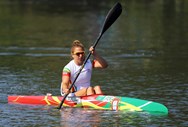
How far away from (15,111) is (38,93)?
8.60 ft

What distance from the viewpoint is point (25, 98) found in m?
17.7

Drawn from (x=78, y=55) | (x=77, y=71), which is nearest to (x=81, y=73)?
(x=77, y=71)

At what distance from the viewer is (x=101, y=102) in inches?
658

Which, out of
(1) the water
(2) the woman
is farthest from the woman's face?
(1) the water

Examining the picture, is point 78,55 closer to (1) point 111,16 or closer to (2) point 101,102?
(2) point 101,102

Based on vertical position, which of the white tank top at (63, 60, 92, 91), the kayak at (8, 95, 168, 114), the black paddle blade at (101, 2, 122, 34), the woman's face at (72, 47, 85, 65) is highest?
the black paddle blade at (101, 2, 122, 34)

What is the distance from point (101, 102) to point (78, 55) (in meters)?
1.35

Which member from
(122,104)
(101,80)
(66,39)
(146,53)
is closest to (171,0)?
(66,39)

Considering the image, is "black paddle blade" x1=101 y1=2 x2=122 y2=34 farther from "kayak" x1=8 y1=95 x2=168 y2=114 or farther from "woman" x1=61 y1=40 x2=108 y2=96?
"kayak" x1=8 y1=95 x2=168 y2=114

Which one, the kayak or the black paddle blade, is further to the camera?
the black paddle blade

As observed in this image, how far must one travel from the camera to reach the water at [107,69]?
1592 cm

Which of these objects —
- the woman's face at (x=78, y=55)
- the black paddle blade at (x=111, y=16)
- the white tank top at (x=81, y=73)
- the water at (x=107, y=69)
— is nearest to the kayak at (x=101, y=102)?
the water at (x=107, y=69)

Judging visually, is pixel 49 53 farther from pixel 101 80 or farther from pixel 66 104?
pixel 66 104

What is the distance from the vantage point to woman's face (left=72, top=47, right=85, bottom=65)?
56.1 feet
